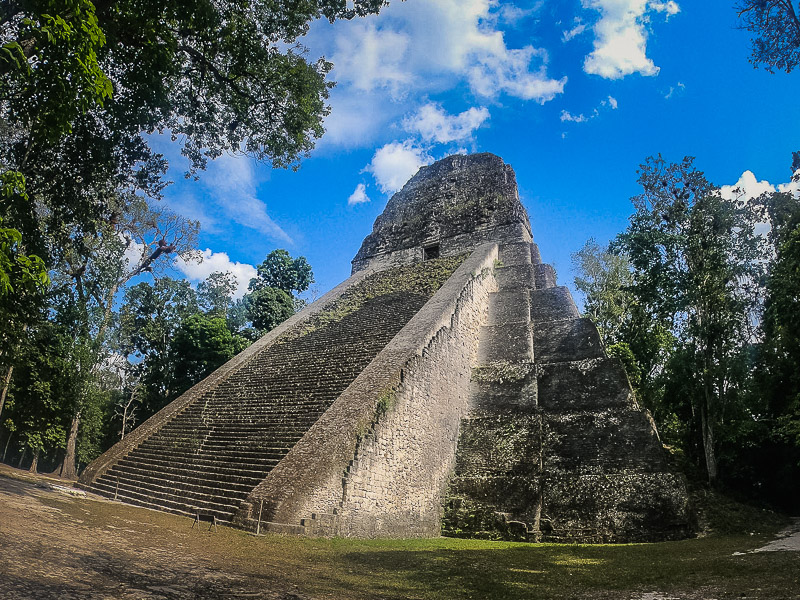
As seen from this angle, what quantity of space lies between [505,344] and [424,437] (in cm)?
417

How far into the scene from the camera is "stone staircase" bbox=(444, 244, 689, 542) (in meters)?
7.46

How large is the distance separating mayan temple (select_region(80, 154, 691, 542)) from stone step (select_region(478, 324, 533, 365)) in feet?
0.14

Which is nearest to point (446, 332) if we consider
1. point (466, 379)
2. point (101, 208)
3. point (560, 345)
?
point (466, 379)

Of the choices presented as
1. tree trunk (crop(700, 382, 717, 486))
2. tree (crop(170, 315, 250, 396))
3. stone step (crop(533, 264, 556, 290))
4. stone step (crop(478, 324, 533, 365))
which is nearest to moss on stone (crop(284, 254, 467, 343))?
stone step (crop(478, 324, 533, 365))

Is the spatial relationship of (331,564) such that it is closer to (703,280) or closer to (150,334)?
(703,280)

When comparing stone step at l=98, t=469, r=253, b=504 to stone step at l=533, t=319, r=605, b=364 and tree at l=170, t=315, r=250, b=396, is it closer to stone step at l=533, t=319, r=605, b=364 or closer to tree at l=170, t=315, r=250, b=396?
stone step at l=533, t=319, r=605, b=364

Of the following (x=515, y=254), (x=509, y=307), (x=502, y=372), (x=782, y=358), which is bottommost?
(x=502, y=372)

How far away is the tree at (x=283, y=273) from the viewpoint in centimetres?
2211

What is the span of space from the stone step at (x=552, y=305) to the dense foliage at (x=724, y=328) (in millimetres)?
2281

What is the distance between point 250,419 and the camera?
348 inches

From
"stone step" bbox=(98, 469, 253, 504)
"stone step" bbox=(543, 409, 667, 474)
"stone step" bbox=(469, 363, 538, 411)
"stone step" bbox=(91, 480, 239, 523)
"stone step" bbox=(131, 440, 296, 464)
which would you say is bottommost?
"stone step" bbox=(91, 480, 239, 523)

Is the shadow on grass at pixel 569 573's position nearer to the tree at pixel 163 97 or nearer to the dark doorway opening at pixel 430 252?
the tree at pixel 163 97

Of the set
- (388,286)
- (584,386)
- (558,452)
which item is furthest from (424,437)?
(388,286)

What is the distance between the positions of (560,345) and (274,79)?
8929mm
